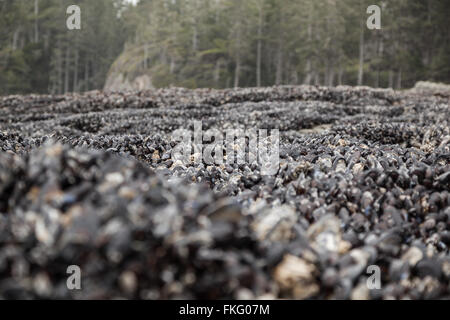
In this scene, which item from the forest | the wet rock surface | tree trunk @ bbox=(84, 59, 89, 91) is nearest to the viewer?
the wet rock surface

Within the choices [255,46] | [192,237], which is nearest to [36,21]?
[255,46]

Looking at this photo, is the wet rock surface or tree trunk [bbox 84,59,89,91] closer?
the wet rock surface

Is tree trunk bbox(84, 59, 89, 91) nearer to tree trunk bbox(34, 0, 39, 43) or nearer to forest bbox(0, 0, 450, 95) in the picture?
forest bbox(0, 0, 450, 95)

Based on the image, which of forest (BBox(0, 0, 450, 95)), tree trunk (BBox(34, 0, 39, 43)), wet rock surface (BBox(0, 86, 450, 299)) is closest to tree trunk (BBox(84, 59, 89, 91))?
forest (BBox(0, 0, 450, 95))

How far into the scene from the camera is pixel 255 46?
48.9 metres

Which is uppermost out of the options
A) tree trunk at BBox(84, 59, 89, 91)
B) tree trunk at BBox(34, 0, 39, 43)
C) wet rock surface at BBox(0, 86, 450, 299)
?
tree trunk at BBox(34, 0, 39, 43)

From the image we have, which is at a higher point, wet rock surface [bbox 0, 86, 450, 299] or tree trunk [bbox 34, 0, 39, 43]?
tree trunk [bbox 34, 0, 39, 43]

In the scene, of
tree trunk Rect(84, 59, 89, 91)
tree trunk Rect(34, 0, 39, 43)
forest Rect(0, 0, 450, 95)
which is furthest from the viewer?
tree trunk Rect(84, 59, 89, 91)

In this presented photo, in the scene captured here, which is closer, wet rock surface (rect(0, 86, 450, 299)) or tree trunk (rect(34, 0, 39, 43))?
wet rock surface (rect(0, 86, 450, 299))

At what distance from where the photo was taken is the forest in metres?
41.2

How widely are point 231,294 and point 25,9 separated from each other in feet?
223

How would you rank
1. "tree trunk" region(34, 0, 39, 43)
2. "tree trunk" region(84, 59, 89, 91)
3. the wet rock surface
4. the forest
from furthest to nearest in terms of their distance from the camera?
"tree trunk" region(84, 59, 89, 91) → "tree trunk" region(34, 0, 39, 43) → the forest → the wet rock surface

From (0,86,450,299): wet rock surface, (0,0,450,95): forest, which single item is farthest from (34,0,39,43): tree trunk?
(0,86,450,299): wet rock surface

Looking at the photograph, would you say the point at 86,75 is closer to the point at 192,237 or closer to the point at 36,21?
the point at 36,21
